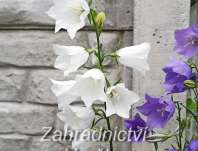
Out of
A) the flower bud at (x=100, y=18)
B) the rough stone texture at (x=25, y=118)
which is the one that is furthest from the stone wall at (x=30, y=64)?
the flower bud at (x=100, y=18)

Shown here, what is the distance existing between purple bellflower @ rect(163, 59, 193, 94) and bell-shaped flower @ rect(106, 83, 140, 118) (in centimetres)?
13

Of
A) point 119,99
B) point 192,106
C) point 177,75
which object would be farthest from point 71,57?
point 192,106

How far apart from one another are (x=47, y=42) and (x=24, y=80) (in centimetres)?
18

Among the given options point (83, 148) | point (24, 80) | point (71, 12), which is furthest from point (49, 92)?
point (71, 12)

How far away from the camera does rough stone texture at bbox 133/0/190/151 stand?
1.54 meters

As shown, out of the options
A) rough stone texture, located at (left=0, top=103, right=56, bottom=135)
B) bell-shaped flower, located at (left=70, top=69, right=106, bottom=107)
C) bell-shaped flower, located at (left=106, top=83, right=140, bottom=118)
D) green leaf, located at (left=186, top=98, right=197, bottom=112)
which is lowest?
rough stone texture, located at (left=0, top=103, right=56, bottom=135)

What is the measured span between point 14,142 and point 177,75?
82 cm

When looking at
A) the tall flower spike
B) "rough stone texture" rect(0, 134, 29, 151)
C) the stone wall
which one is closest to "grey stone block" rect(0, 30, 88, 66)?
the stone wall

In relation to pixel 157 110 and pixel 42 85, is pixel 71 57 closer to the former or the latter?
pixel 157 110

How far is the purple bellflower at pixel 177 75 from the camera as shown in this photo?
120cm

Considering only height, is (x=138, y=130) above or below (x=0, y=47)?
below

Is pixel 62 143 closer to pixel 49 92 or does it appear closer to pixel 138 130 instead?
pixel 49 92

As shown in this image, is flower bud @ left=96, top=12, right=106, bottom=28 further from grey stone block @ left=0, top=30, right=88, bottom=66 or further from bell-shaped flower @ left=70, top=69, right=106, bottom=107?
grey stone block @ left=0, top=30, right=88, bottom=66

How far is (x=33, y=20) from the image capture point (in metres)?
1.68
